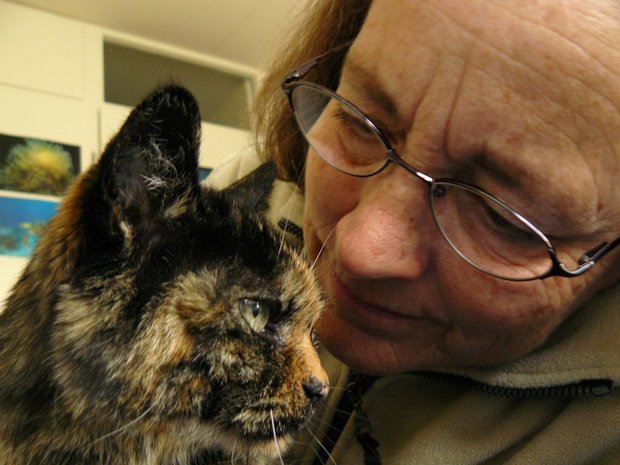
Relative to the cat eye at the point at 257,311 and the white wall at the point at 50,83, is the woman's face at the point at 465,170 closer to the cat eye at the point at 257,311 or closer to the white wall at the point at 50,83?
the cat eye at the point at 257,311

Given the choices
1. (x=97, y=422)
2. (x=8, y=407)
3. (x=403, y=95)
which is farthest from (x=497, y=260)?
(x=8, y=407)

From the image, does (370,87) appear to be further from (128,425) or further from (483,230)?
(128,425)

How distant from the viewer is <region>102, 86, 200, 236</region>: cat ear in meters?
0.55

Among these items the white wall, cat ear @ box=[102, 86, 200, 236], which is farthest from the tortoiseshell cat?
the white wall

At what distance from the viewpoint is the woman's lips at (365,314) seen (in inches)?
32.0

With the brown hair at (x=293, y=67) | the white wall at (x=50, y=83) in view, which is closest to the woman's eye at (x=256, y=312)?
the brown hair at (x=293, y=67)

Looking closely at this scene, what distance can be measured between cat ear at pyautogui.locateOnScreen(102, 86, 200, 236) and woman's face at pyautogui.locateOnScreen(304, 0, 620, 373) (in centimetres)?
24

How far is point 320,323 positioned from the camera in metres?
0.87

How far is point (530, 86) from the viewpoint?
0.63m

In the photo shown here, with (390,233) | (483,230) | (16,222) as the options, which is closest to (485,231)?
(483,230)

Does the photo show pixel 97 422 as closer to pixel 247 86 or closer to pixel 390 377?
pixel 390 377

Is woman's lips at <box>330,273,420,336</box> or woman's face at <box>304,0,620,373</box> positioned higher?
woman's face at <box>304,0,620,373</box>

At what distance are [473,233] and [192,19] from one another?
99.1 inches

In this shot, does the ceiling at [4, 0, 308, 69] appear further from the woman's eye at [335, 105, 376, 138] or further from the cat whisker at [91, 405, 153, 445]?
the cat whisker at [91, 405, 153, 445]
